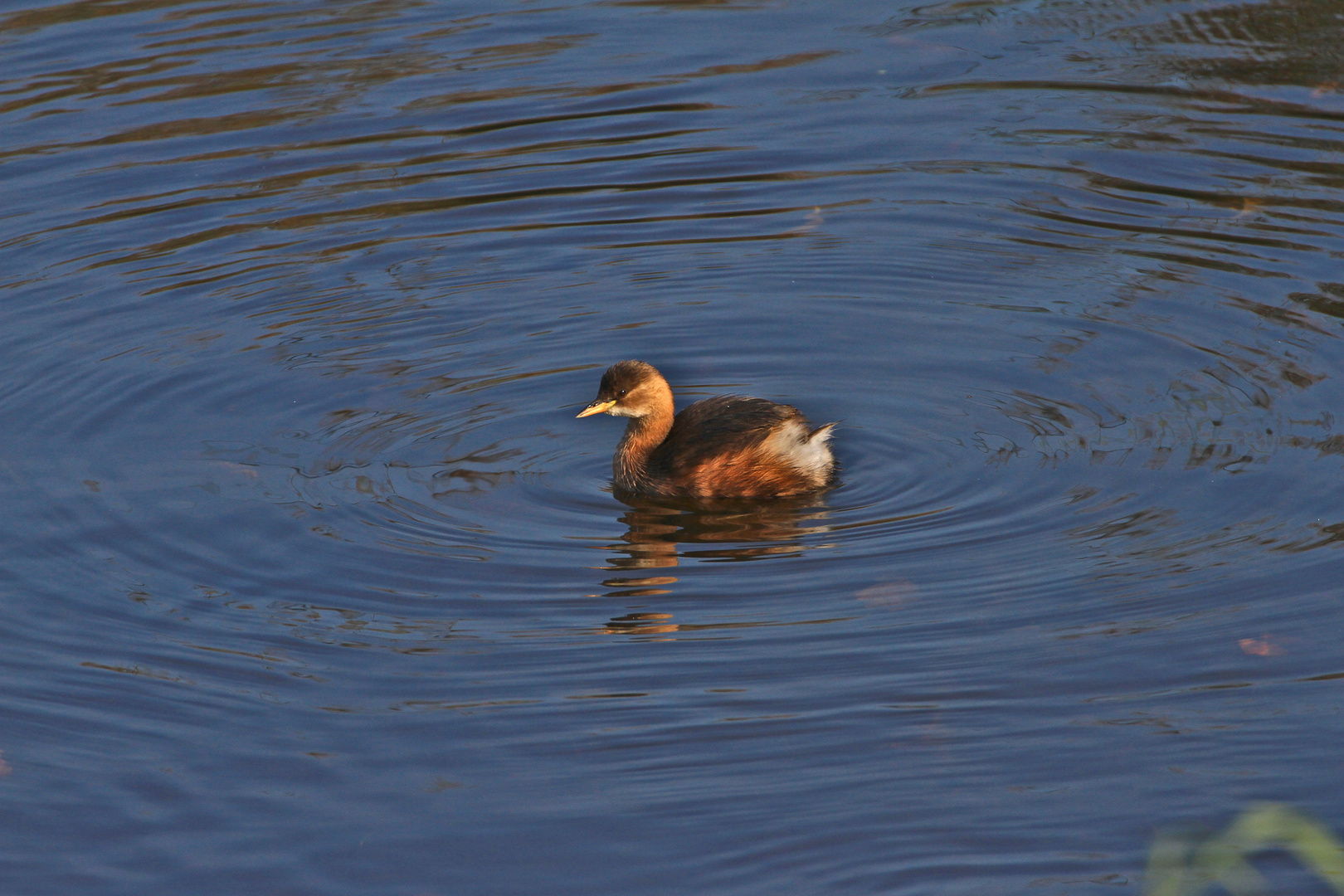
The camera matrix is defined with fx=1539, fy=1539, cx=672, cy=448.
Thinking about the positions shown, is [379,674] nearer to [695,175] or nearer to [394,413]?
[394,413]

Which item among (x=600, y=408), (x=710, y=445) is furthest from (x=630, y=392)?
(x=710, y=445)

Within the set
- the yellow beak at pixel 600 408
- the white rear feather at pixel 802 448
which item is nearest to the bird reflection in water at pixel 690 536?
the white rear feather at pixel 802 448

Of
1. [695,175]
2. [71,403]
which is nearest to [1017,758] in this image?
[71,403]

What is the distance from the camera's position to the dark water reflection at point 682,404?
501 cm

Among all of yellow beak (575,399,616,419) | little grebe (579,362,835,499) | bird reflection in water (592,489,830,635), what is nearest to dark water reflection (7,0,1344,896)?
bird reflection in water (592,489,830,635)

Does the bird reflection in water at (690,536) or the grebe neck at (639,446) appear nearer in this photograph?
the bird reflection in water at (690,536)

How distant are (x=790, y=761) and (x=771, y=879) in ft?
1.78

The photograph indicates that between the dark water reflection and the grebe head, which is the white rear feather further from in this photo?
the grebe head

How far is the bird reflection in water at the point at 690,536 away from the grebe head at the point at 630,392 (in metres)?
0.43

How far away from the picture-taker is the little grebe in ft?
23.6

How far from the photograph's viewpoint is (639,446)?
7574 mm

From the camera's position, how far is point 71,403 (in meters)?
7.93

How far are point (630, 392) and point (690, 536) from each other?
0.92 meters

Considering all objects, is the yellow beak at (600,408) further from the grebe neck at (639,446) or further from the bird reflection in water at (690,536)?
the bird reflection in water at (690,536)
